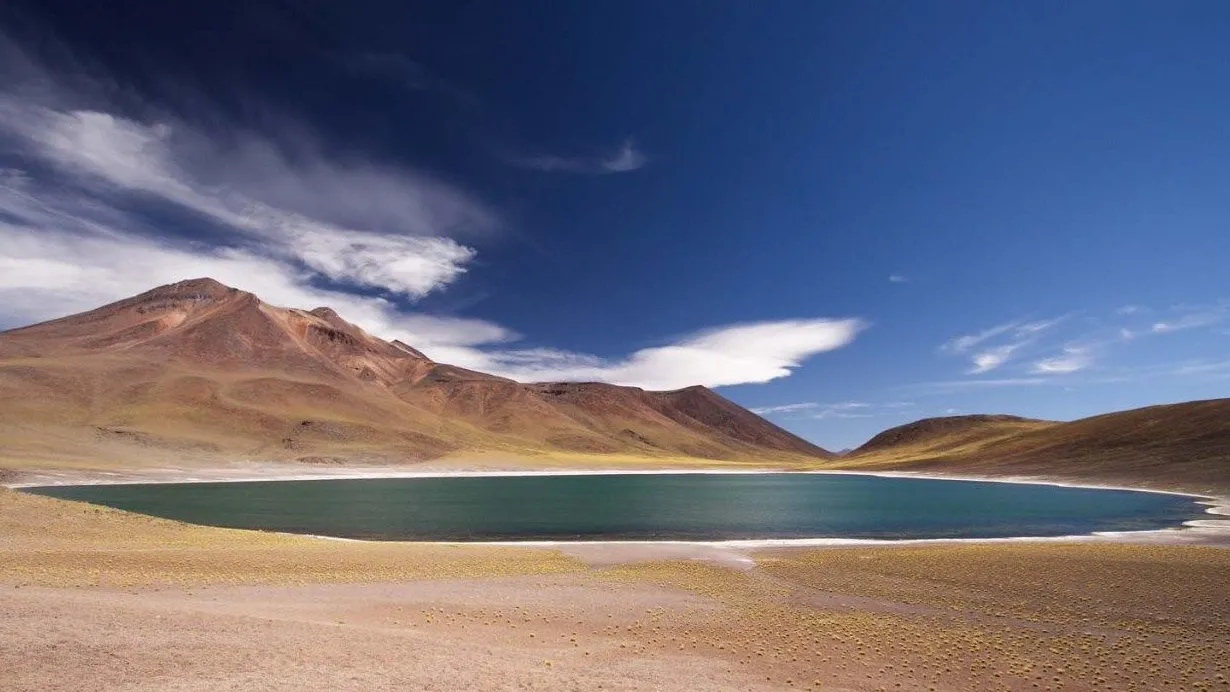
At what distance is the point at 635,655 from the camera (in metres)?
14.9

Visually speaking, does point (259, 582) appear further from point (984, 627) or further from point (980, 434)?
point (980, 434)

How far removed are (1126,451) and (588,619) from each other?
121 metres

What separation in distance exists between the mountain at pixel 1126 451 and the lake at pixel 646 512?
14.6 meters

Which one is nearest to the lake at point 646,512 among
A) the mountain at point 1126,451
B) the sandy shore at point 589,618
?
the sandy shore at point 589,618

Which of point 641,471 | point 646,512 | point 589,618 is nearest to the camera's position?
point 589,618

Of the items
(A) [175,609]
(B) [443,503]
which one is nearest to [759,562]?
(A) [175,609]

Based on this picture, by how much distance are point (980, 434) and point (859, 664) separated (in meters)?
200

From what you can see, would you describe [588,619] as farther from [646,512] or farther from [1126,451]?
[1126,451]

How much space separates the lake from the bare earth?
45.5 feet

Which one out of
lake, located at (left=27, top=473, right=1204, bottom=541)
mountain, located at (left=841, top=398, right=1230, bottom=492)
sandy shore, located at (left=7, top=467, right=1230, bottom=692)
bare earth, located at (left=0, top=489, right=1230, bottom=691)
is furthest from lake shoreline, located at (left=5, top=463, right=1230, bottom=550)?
mountain, located at (left=841, top=398, right=1230, bottom=492)

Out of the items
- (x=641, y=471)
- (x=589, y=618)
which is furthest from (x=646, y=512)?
(x=641, y=471)

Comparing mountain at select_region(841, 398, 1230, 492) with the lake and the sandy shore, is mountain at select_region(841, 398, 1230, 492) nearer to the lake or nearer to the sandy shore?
the lake

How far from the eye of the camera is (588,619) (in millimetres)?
18125

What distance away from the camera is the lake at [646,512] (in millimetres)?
44062
